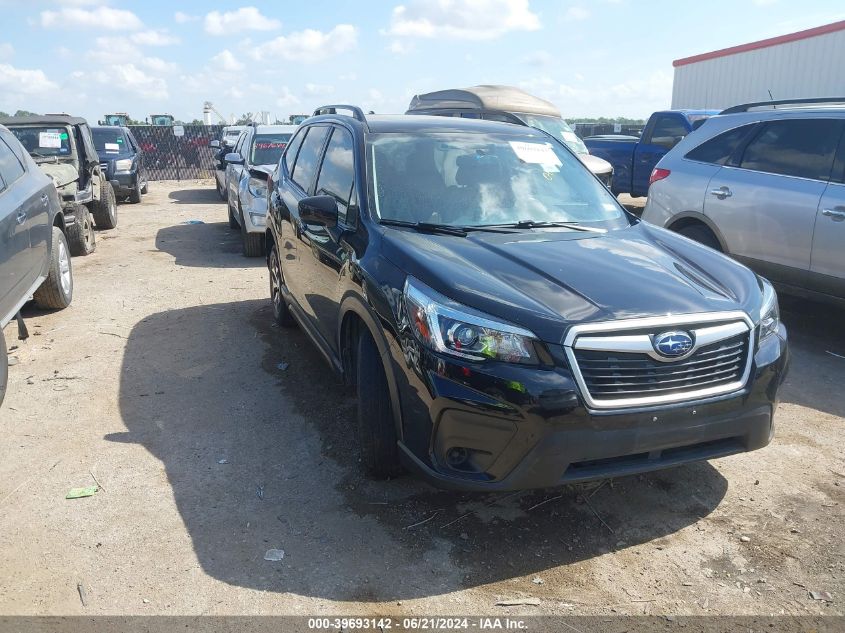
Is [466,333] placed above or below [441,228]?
below

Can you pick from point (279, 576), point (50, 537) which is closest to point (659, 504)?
point (279, 576)

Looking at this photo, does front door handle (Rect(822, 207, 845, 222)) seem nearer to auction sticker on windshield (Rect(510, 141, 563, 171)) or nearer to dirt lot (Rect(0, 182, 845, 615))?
dirt lot (Rect(0, 182, 845, 615))

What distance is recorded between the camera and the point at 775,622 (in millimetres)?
2676

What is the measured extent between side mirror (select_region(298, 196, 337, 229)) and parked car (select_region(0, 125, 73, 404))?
6.90 ft

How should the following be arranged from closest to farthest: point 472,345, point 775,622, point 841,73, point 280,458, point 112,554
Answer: point 775,622, point 472,345, point 112,554, point 280,458, point 841,73

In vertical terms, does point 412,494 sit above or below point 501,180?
below

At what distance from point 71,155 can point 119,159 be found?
4909mm

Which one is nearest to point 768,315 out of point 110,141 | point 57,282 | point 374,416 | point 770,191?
point 374,416

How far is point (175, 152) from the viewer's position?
22203 millimetres

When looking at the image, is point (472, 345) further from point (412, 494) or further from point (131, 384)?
point (131, 384)

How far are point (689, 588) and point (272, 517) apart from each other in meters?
1.89

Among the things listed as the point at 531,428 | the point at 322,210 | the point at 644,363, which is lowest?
the point at 531,428

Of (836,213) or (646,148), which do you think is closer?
(836,213)

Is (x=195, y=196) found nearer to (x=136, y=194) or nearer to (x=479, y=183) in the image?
(x=136, y=194)
